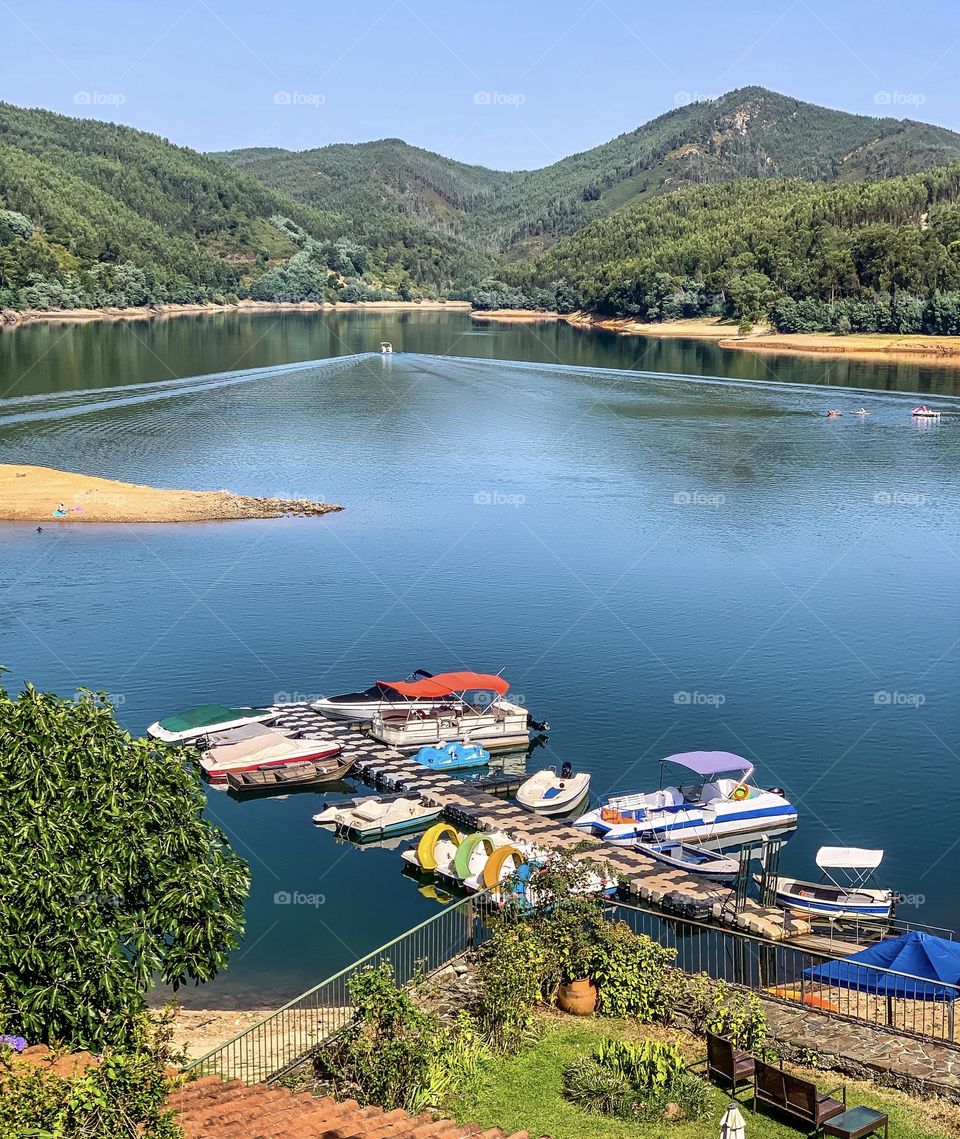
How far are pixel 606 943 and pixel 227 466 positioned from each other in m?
81.1

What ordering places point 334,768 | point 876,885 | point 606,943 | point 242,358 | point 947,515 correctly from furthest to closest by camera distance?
point 242,358
point 947,515
point 334,768
point 876,885
point 606,943

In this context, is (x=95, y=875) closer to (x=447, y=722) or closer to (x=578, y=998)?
(x=578, y=998)

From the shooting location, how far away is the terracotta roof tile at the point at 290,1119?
18.9 m

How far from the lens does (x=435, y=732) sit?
49.9 metres

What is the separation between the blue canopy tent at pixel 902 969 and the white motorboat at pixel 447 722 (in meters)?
20.8

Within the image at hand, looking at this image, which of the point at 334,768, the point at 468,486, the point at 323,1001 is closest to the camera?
the point at 323,1001

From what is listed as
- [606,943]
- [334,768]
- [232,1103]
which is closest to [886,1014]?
[606,943]

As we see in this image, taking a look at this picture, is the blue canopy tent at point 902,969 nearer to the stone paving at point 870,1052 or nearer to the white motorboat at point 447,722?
the stone paving at point 870,1052

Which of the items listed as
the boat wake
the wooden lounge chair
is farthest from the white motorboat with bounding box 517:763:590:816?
the boat wake

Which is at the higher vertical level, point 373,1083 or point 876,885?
point 373,1083

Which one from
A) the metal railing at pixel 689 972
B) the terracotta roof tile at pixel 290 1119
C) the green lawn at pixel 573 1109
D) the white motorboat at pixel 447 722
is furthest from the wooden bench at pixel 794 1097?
the white motorboat at pixel 447 722

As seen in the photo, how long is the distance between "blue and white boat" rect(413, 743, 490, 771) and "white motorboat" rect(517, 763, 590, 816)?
4052mm

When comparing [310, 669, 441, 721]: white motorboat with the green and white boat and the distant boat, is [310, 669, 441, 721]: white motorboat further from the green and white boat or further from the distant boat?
the distant boat

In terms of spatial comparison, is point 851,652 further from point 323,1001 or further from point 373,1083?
point 373,1083
